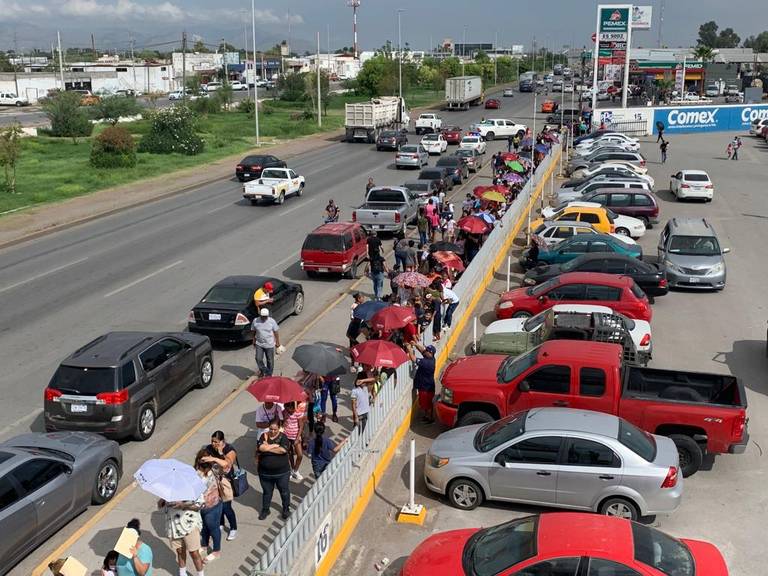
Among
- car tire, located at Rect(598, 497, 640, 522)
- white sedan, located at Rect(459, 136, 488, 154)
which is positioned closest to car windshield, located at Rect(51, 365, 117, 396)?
car tire, located at Rect(598, 497, 640, 522)

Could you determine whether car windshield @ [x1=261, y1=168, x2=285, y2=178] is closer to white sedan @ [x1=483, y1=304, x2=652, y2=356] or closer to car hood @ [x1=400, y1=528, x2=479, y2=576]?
white sedan @ [x1=483, y1=304, x2=652, y2=356]

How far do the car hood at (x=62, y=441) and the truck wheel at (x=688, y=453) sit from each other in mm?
8121

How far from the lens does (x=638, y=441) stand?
1071 centimetres

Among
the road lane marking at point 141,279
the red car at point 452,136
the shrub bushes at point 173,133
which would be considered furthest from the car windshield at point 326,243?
the red car at point 452,136

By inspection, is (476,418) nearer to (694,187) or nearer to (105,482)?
(105,482)

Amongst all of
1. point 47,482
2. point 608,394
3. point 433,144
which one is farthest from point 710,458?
point 433,144

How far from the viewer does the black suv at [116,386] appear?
500 inches

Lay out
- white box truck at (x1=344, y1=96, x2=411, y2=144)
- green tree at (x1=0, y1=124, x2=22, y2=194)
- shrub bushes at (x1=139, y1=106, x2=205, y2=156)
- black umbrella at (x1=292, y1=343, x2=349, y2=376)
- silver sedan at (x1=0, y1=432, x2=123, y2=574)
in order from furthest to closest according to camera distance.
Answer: white box truck at (x1=344, y1=96, x2=411, y2=144) < shrub bushes at (x1=139, y1=106, x2=205, y2=156) < green tree at (x1=0, y1=124, x2=22, y2=194) < black umbrella at (x1=292, y1=343, x2=349, y2=376) < silver sedan at (x1=0, y1=432, x2=123, y2=574)

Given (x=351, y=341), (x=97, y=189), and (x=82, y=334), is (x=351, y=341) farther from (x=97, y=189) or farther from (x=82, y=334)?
(x=97, y=189)

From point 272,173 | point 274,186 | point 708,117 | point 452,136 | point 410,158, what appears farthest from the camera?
point 708,117

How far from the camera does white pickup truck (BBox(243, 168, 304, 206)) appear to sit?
34.9m

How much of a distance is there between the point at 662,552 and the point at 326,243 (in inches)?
629

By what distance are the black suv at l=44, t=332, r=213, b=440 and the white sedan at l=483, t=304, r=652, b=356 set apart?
6533 mm

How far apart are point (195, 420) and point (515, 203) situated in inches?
678
